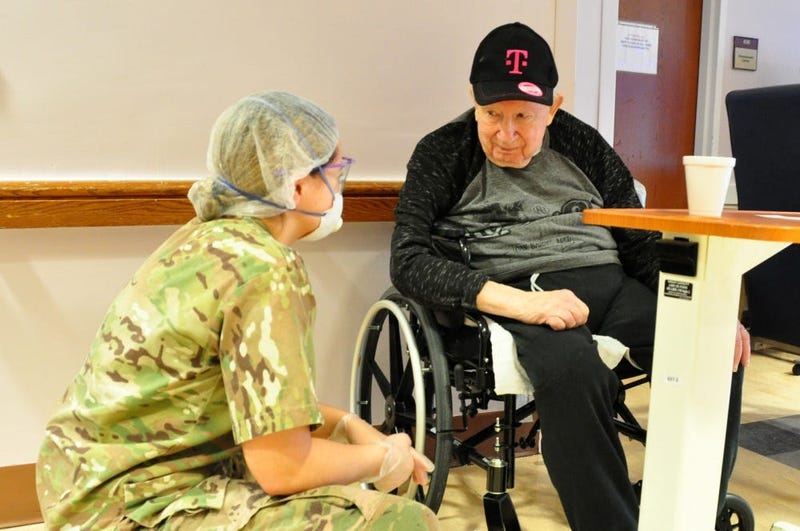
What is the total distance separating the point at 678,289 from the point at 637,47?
2.22m

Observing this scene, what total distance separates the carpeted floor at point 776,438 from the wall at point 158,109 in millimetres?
1406

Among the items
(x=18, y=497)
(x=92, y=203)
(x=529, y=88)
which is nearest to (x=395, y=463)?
(x=529, y=88)

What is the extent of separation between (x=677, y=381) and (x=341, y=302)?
1.07m

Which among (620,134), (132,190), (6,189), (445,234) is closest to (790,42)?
(620,134)

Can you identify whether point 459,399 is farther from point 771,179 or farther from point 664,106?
point 664,106

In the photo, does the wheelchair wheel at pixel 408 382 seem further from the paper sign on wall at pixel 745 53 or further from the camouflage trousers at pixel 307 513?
the paper sign on wall at pixel 745 53

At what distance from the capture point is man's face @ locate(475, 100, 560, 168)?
1.60m

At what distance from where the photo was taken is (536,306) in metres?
1.40

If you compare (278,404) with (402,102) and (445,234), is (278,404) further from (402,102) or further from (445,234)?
(402,102)

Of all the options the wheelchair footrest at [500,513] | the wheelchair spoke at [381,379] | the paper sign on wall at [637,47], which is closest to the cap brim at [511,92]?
the wheelchair spoke at [381,379]

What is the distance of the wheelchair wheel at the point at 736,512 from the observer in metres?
1.52

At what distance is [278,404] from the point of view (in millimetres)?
892

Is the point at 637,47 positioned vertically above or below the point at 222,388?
above

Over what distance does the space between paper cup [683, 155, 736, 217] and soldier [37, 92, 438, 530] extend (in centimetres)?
61
